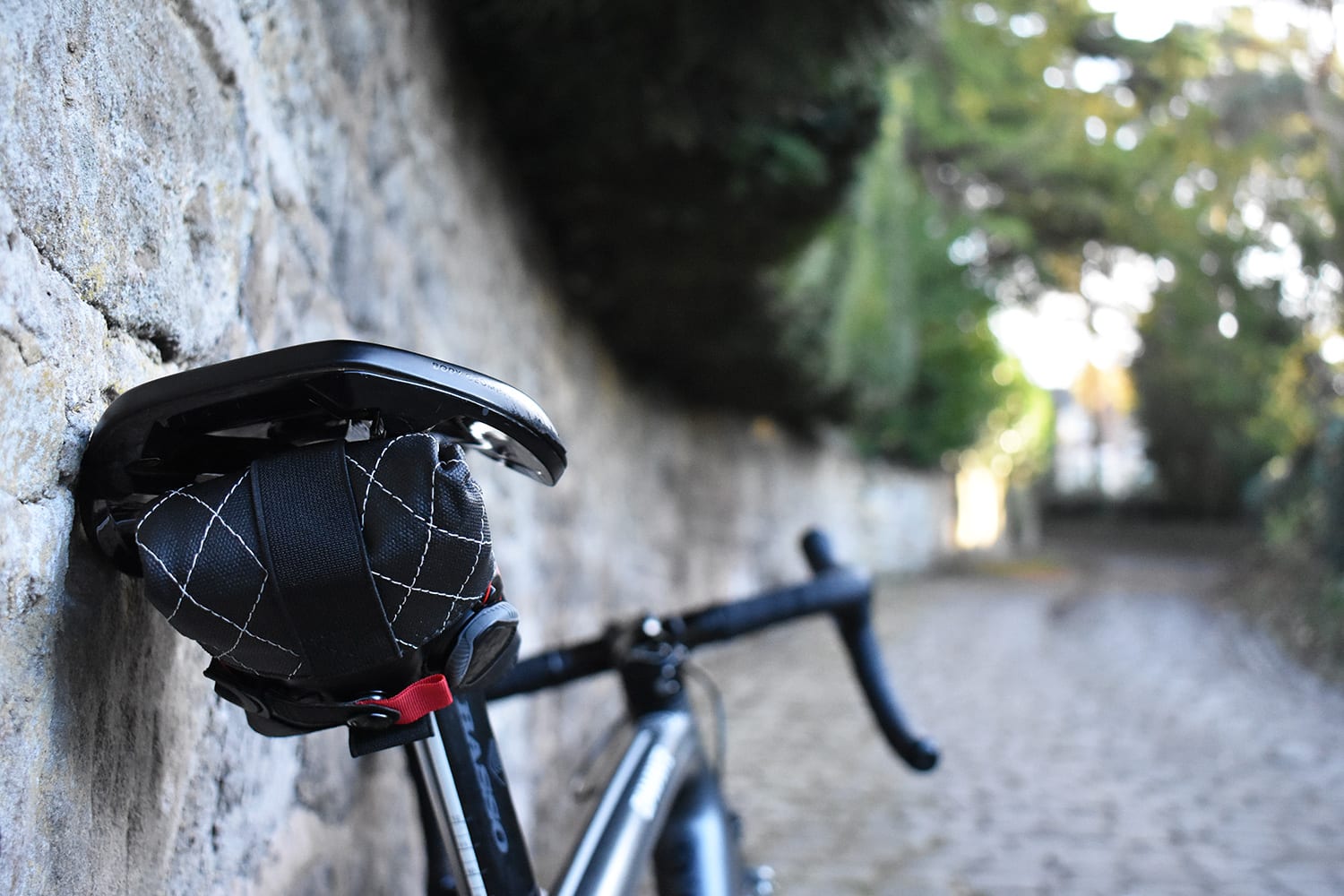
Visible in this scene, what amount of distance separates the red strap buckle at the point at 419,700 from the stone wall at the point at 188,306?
11.4 inches

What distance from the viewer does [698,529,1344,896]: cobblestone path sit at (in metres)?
3.16

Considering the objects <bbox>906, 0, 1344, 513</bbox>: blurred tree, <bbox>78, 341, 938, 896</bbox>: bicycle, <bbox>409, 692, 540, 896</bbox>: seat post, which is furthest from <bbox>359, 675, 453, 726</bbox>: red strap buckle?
<bbox>906, 0, 1344, 513</bbox>: blurred tree

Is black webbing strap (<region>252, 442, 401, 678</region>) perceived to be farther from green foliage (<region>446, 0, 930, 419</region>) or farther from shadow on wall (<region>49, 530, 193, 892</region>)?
green foliage (<region>446, 0, 930, 419</region>)

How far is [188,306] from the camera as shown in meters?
1.28

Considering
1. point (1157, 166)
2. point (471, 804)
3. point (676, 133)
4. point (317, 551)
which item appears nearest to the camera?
point (317, 551)

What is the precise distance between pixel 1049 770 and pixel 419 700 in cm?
405

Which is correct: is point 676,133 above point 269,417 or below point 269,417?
above

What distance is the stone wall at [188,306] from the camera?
89 cm

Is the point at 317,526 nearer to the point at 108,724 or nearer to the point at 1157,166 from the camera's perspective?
the point at 108,724

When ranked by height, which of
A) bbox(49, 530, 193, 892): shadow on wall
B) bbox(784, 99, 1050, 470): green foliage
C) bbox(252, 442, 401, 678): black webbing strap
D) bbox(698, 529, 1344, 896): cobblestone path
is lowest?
bbox(698, 529, 1344, 896): cobblestone path

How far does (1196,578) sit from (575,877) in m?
14.7

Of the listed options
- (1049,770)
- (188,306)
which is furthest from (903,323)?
(188,306)

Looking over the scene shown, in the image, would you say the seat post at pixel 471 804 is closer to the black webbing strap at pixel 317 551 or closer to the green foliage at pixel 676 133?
the black webbing strap at pixel 317 551

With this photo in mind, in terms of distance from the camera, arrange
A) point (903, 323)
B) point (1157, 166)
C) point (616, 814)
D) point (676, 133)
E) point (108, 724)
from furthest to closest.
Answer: point (1157, 166) → point (903, 323) → point (676, 133) → point (616, 814) → point (108, 724)
